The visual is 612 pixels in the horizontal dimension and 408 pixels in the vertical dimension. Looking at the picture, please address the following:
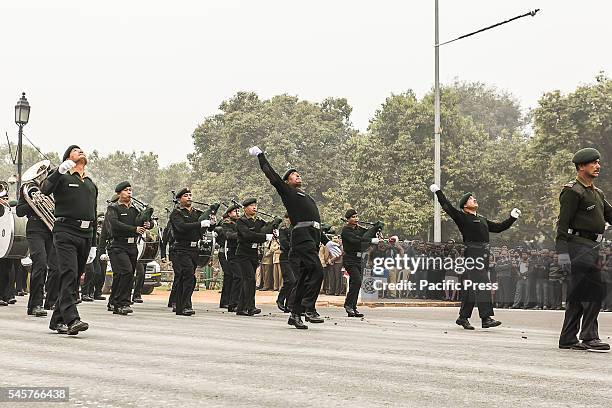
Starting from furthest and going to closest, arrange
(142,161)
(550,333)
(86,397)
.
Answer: (142,161) < (550,333) < (86,397)

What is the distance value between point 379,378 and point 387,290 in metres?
16.1

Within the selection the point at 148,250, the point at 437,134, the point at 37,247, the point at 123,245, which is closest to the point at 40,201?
the point at 37,247

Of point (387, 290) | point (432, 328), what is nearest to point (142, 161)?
point (387, 290)

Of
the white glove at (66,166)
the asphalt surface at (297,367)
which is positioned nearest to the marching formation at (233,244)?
the white glove at (66,166)

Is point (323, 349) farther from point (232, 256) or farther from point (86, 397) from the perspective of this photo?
point (232, 256)

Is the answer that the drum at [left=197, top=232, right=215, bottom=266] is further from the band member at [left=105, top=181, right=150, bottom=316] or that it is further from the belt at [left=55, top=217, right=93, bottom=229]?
the belt at [left=55, top=217, right=93, bottom=229]

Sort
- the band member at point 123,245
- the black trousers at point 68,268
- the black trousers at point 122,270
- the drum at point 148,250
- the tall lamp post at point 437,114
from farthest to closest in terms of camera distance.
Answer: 1. the tall lamp post at point 437,114
2. the drum at point 148,250
3. the black trousers at point 122,270
4. the band member at point 123,245
5. the black trousers at point 68,268

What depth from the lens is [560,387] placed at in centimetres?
730

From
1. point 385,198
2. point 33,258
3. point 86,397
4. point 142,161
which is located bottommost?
point 86,397

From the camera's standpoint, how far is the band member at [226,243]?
1853 centimetres

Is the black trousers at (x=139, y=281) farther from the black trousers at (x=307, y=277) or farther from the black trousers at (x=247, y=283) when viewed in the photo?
the black trousers at (x=307, y=277)

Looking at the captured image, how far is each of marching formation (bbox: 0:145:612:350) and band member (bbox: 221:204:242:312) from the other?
3 cm

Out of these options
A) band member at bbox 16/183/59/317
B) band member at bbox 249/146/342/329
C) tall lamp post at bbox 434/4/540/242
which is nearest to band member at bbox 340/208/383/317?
band member at bbox 249/146/342/329

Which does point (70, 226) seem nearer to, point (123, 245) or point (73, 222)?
point (73, 222)
